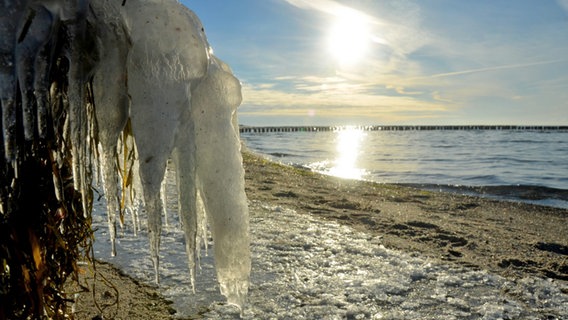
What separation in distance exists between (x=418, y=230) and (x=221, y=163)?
238 inches

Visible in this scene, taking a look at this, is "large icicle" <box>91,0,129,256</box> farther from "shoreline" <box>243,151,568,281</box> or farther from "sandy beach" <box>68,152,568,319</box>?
"shoreline" <box>243,151,568,281</box>

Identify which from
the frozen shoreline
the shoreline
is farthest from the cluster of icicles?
the shoreline

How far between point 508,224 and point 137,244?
303 inches

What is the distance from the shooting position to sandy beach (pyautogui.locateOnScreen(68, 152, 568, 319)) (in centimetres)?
400

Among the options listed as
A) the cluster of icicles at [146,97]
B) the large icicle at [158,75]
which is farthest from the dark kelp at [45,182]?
the large icicle at [158,75]

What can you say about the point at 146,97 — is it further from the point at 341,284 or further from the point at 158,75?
the point at 341,284

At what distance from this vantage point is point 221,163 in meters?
2.41

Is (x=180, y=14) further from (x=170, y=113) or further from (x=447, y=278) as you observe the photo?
(x=447, y=278)

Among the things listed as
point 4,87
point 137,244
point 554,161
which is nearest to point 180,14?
point 4,87

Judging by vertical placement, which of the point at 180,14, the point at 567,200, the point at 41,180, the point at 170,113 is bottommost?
the point at 567,200

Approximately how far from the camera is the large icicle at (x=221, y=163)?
2.29 meters

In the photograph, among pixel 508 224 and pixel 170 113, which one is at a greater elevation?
pixel 170 113

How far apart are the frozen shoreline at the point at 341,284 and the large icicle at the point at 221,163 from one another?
58.6 inches

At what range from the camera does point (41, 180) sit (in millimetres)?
2260
